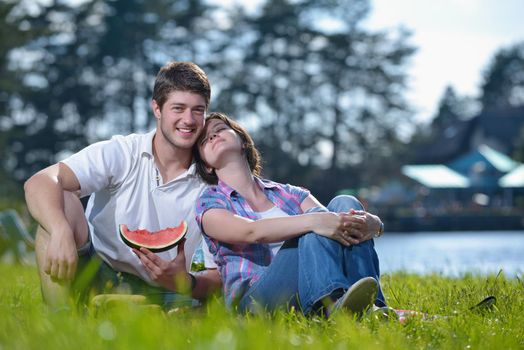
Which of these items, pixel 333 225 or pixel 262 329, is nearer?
pixel 262 329

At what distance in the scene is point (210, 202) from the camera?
3.91 m

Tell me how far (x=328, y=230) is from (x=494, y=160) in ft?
147

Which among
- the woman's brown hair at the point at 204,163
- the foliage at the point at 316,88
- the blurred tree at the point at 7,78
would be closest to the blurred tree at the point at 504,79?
the foliage at the point at 316,88

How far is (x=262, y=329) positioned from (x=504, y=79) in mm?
80671

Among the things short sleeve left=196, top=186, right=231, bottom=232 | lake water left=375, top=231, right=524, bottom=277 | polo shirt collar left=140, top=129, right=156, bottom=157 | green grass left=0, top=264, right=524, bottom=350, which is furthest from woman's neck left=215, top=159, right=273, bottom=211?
lake water left=375, top=231, right=524, bottom=277

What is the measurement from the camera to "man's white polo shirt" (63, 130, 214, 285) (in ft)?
13.8

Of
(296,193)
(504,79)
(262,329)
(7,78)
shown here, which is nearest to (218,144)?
(296,193)

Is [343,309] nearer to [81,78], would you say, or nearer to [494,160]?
[81,78]

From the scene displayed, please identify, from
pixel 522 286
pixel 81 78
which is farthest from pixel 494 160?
pixel 522 286

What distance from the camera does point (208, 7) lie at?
39469 millimetres

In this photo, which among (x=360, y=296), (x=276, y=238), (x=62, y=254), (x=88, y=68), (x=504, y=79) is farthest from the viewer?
(x=504, y=79)

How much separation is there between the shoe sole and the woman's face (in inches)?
41.7

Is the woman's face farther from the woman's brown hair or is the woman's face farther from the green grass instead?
the green grass

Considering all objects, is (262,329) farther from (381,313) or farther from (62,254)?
(62,254)
